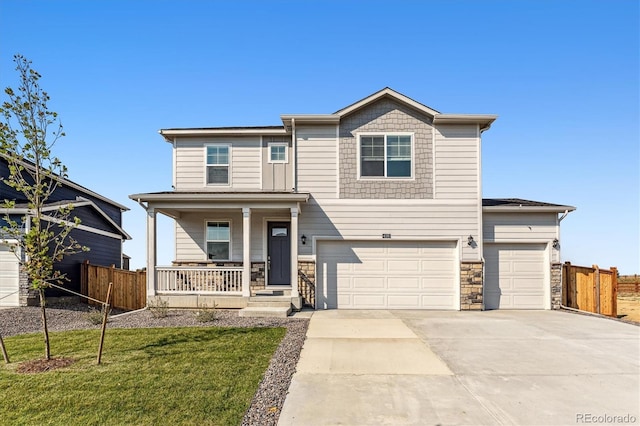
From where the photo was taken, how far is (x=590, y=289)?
11336mm

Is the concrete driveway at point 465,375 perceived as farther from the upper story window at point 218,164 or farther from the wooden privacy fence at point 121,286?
the wooden privacy fence at point 121,286

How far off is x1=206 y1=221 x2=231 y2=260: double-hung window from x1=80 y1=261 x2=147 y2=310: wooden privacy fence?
7.55 ft

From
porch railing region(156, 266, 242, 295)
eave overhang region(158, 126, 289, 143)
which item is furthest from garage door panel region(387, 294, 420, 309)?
eave overhang region(158, 126, 289, 143)

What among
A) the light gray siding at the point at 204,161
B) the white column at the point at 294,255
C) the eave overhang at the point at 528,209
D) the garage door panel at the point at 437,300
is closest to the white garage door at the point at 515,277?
the eave overhang at the point at 528,209

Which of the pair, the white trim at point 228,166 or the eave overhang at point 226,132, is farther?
the white trim at point 228,166

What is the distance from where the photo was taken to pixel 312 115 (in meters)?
11.6

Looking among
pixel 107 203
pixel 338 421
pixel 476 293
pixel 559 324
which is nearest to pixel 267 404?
pixel 338 421

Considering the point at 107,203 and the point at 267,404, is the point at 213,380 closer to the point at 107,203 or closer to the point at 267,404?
the point at 267,404

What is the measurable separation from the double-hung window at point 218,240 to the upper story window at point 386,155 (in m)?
4.79

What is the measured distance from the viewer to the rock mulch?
14.4ft

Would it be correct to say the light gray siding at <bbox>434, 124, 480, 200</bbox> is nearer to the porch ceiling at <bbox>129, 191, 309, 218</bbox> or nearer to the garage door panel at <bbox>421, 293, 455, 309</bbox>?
the garage door panel at <bbox>421, 293, 455, 309</bbox>

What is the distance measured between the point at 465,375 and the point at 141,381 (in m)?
4.39

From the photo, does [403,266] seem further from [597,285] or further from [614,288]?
[614,288]

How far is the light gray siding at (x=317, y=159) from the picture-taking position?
11734 mm
